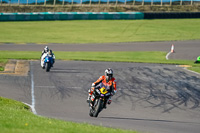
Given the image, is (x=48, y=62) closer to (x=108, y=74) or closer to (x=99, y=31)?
(x=108, y=74)

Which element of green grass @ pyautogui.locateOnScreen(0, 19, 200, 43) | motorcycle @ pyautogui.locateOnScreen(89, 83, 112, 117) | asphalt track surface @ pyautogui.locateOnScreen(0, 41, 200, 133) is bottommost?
green grass @ pyautogui.locateOnScreen(0, 19, 200, 43)

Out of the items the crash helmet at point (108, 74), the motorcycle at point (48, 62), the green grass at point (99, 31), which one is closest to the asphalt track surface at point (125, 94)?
the motorcycle at point (48, 62)

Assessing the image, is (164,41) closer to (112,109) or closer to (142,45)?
(142,45)

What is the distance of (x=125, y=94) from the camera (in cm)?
1942

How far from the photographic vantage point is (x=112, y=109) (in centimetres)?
1655

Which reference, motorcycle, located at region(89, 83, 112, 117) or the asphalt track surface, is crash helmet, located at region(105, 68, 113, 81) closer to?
motorcycle, located at region(89, 83, 112, 117)

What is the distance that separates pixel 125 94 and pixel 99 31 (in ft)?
113

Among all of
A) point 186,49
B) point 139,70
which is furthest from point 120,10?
point 139,70

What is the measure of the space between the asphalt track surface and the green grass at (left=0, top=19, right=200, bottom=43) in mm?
17951

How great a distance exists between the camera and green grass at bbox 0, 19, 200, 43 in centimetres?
4831

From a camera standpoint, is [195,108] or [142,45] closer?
[195,108]

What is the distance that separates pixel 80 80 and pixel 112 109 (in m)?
6.88

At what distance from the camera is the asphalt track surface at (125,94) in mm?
14491

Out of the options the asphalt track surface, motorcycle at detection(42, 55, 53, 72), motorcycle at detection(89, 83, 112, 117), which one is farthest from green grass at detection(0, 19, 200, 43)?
motorcycle at detection(89, 83, 112, 117)
